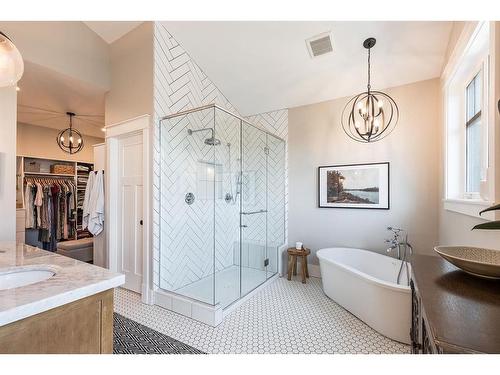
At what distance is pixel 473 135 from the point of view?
2.14 meters

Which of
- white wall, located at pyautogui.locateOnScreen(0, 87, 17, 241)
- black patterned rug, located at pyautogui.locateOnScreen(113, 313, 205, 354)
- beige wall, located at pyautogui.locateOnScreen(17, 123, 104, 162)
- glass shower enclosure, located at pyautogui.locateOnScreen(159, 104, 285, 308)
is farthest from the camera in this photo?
beige wall, located at pyautogui.locateOnScreen(17, 123, 104, 162)

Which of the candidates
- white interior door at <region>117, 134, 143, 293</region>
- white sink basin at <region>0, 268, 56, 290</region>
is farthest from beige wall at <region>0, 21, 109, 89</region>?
white sink basin at <region>0, 268, 56, 290</region>

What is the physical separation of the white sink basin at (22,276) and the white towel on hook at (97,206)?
2091mm

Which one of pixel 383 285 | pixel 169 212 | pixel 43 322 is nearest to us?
pixel 43 322

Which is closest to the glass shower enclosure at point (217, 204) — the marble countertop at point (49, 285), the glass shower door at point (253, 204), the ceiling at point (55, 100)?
the glass shower door at point (253, 204)

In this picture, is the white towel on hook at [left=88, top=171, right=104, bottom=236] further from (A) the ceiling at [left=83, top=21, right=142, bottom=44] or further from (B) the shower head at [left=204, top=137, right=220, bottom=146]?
(A) the ceiling at [left=83, top=21, right=142, bottom=44]

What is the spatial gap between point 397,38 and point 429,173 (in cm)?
160

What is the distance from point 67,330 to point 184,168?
2.26 metres

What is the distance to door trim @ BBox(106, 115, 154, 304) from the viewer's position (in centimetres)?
273

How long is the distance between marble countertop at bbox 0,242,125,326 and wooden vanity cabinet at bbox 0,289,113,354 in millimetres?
38

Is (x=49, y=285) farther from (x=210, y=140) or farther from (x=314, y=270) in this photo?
(x=314, y=270)

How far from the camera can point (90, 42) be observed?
3086 mm
